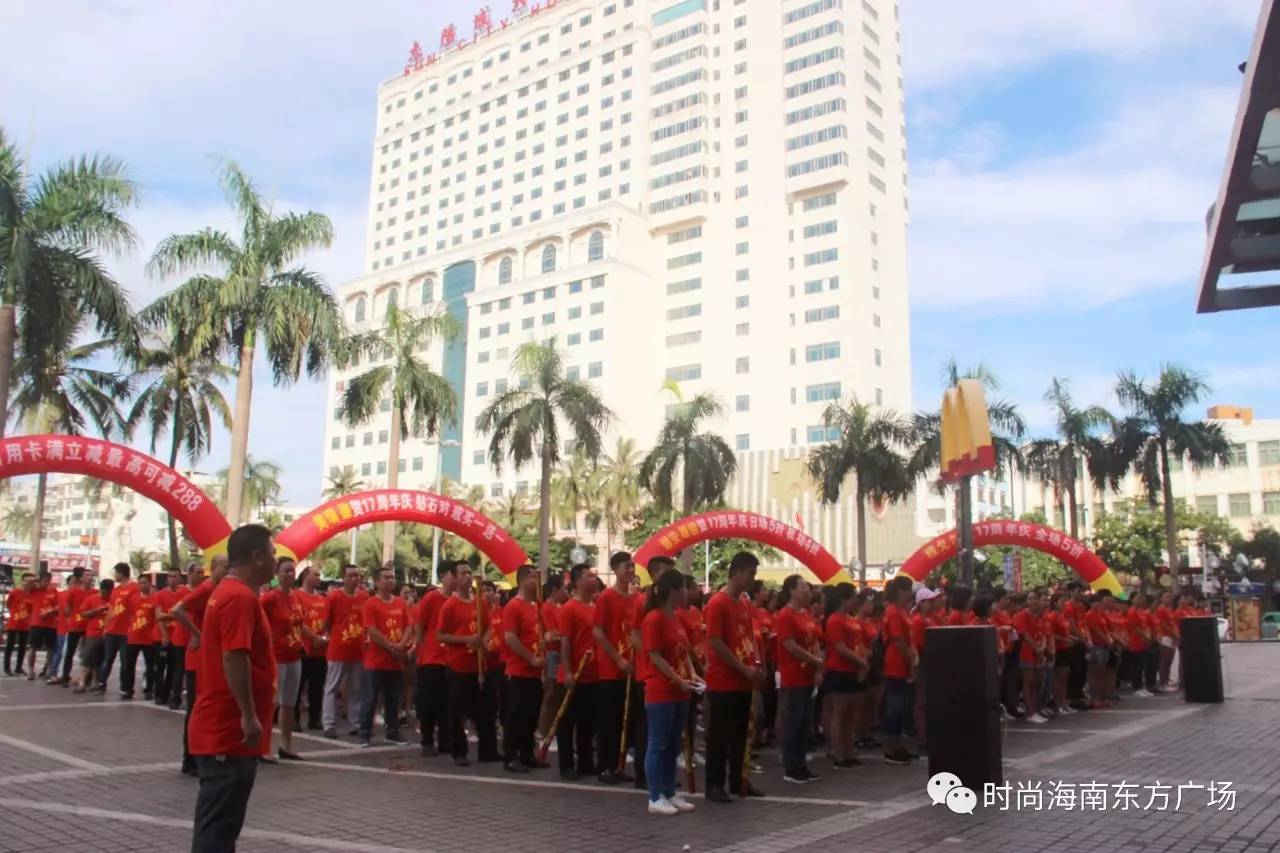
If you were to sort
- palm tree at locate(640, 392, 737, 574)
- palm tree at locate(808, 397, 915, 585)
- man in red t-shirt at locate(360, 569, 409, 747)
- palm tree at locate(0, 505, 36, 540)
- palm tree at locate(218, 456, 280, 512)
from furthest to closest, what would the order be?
palm tree at locate(0, 505, 36, 540), palm tree at locate(218, 456, 280, 512), palm tree at locate(640, 392, 737, 574), palm tree at locate(808, 397, 915, 585), man in red t-shirt at locate(360, 569, 409, 747)

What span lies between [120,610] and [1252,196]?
581 inches

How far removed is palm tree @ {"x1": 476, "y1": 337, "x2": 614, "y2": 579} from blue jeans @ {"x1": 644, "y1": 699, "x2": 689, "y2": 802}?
24.8m

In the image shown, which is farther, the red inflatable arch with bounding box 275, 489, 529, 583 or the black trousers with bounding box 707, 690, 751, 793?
the red inflatable arch with bounding box 275, 489, 529, 583

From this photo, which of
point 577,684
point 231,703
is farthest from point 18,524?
point 231,703

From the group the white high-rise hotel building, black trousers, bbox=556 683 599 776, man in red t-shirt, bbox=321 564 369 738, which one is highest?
the white high-rise hotel building

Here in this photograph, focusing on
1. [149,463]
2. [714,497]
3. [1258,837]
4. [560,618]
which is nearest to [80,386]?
[149,463]

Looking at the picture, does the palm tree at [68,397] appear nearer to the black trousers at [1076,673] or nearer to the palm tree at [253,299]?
the palm tree at [253,299]

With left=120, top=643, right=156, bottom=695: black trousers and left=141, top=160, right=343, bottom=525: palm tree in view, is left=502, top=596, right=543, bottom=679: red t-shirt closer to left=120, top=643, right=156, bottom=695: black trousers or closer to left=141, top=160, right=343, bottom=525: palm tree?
left=120, top=643, right=156, bottom=695: black trousers

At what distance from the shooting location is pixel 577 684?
9086 mm

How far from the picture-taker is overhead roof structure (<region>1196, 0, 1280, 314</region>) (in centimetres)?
302

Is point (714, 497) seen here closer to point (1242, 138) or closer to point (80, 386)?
point (80, 386)

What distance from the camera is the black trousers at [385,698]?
10.8 metres

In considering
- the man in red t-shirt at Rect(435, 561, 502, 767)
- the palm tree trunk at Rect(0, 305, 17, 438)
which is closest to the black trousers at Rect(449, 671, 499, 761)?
the man in red t-shirt at Rect(435, 561, 502, 767)

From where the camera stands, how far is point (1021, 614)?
512 inches
